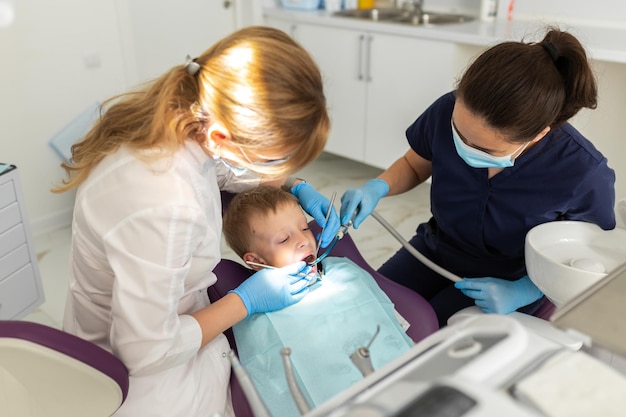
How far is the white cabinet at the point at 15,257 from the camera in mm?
1913

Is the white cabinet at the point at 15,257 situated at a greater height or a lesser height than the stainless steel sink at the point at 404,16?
lesser

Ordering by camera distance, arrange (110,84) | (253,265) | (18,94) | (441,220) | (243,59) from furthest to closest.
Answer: (110,84) < (18,94) < (441,220) < (253,265) < (243,59)

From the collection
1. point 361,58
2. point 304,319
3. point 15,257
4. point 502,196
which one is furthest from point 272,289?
point 361,58

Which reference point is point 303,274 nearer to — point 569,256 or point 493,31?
point 569,256

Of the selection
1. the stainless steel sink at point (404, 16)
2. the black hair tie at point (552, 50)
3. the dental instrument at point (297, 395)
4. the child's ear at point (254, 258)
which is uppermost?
the black hair tie at point (552, 50)

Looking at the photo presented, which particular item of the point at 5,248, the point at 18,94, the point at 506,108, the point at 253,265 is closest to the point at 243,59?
the point at 506,108

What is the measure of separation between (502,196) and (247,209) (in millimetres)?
687

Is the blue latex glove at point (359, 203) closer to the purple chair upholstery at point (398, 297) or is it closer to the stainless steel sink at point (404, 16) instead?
the purple chair upholstery at point (398, 297)

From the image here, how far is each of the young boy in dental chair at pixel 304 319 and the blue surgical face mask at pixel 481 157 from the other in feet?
1.39

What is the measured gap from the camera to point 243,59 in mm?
1028

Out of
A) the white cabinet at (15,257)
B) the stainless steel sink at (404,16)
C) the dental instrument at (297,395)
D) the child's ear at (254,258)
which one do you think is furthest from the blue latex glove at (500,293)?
the stainless steel sink at (404,16)

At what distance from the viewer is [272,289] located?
139 centimetres

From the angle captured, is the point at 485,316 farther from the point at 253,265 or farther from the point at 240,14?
the point at 240,14

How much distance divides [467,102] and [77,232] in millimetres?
888
